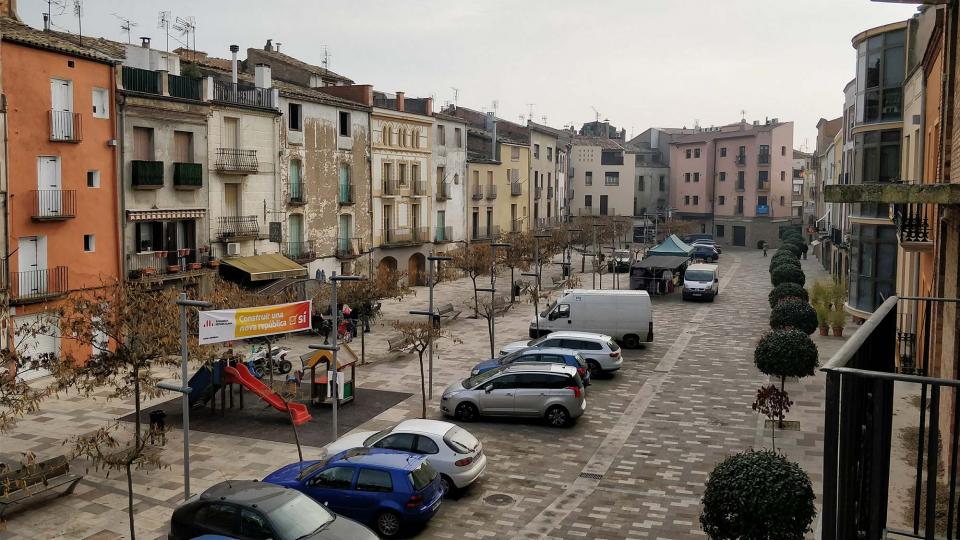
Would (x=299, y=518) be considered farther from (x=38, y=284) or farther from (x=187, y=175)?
(x=187, y=175)

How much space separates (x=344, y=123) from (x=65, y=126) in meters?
19.3

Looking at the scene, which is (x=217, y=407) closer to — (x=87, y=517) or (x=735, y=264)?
(x=87, y=517)

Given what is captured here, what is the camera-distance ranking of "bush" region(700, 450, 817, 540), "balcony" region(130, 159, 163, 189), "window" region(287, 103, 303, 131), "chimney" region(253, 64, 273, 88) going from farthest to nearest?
"window" region(287, 103, 303, 131) → "chimney" region(253, 64, 273, 88) → "balcony" region(130, 159, 163, 189) → "bush" region(700, 450, 817, 540)

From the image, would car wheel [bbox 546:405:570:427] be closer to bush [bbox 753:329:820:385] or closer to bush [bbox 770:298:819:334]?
bush [bbox 753:329:820:385]

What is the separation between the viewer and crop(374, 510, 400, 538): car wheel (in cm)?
1588

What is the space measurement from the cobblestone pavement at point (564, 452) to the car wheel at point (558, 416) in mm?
453

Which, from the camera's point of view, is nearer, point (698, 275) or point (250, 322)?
point (250, 322)

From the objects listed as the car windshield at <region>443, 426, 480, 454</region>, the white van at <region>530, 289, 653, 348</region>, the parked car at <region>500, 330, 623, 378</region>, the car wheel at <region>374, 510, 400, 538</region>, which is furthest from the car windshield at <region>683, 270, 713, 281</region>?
the car wheel at <region>374, 510, 400, 538</region>

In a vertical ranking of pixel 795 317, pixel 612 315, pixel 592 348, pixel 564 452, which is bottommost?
pixel 564 452

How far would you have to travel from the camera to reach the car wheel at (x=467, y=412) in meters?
23.8

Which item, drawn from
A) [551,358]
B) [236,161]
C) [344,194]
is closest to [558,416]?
[551,358]

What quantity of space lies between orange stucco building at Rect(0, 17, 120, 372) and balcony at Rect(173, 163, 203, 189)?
3.20 metres

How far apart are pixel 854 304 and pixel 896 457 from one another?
20958 mm

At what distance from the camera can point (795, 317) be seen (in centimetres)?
3039
